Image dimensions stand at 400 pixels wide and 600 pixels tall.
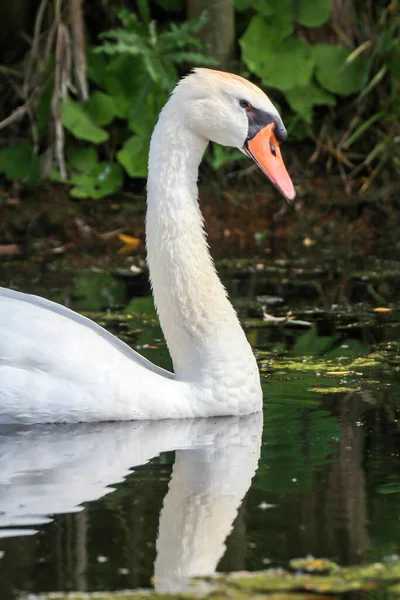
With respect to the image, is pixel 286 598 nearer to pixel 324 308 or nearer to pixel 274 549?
pixel 274 549

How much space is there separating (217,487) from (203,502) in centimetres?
21

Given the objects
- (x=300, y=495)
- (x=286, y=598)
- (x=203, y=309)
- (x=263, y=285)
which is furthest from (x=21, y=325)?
(x=263, y=285)

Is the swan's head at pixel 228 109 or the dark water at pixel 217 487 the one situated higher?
the swan's head at pixel 228 109

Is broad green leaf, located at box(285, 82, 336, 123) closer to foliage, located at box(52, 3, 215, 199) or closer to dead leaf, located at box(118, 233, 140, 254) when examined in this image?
foliage, located at box(52, 3, 215, 199)

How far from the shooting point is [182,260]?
6312 millimetres

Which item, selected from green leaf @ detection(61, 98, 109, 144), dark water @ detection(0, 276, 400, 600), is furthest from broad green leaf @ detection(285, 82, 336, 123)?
dark water @ detection(0, 276, 400, 600)

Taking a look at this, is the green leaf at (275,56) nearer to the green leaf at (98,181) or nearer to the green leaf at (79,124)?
the green leaf at (79,124)

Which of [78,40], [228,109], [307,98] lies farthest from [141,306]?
[307,98]

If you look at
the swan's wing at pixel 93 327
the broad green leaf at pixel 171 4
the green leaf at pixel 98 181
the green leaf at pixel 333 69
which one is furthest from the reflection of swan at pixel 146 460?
the broad green leaf at pixel 171 4

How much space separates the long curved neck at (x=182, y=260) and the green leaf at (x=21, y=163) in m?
6.06

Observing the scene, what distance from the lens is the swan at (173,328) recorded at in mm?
5926

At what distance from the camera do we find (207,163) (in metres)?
12.3

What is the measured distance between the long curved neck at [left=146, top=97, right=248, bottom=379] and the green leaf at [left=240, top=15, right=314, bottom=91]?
5508 mm

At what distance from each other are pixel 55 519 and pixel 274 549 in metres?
0.79
